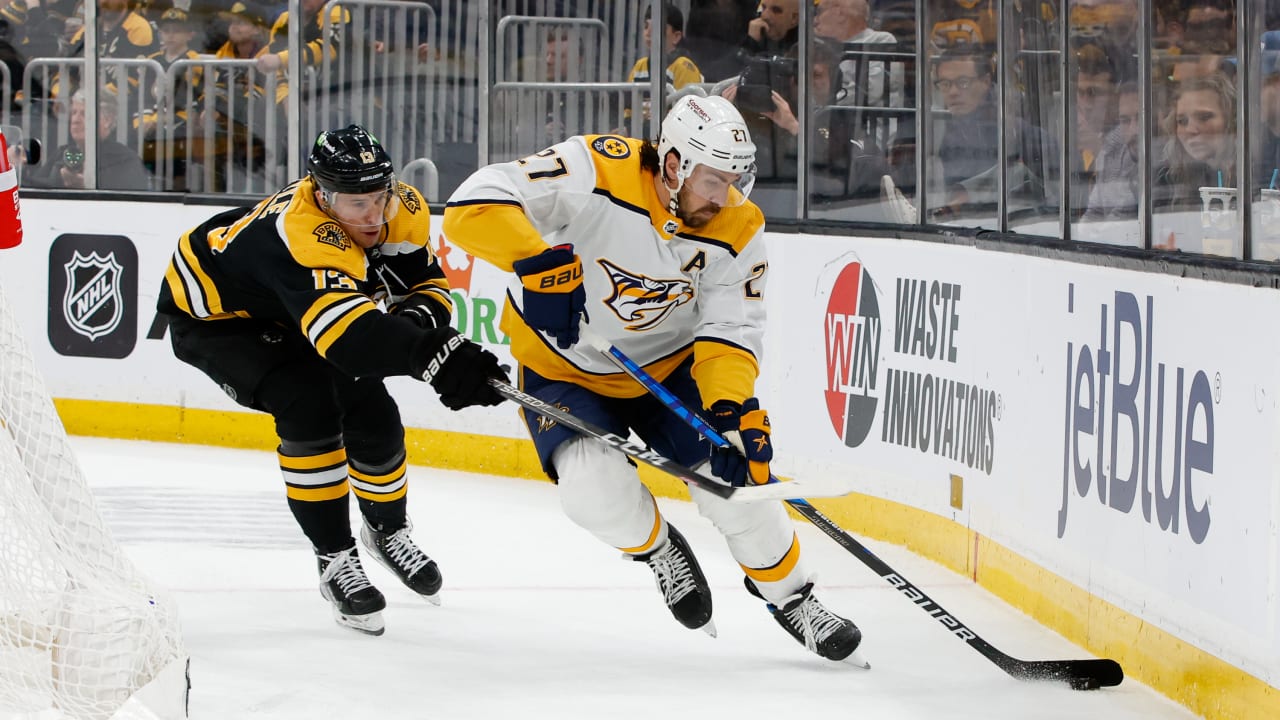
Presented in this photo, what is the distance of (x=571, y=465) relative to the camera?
10.8 feet

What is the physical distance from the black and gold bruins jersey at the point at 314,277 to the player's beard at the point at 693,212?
0.56m

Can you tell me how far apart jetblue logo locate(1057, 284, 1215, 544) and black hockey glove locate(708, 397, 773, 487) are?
691mm

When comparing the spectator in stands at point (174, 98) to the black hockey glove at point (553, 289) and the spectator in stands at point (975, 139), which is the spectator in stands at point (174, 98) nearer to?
the spectator in stands at point (975, 139)

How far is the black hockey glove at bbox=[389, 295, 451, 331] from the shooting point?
3553mm

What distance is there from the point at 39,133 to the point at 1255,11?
5249 millimetres

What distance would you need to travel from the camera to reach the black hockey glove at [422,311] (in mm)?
3553

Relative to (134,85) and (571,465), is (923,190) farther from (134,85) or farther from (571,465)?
(134,85)

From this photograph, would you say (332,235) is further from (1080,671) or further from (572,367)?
(1080,671)

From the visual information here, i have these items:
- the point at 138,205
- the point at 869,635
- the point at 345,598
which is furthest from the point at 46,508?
the point at 138,205

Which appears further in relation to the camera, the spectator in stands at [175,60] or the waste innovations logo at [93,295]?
the spectator in stands at [175,60]

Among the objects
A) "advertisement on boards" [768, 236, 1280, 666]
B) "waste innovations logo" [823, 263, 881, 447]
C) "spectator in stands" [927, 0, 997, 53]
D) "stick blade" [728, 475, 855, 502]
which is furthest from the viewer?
"waste innovations logo" [823, 263, 881, 447]


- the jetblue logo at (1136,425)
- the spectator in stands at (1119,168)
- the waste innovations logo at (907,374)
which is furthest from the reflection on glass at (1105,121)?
the waste innovations logo at (907,374)

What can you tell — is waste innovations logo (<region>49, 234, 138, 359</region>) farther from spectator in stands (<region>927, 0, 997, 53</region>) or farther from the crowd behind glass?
spectator in stands (<region>927, 0, 997, 53</region>)

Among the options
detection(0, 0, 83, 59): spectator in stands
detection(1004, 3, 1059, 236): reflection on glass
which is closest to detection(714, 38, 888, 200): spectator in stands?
detection(1004, 3, 1059, 236): reflection on glass
